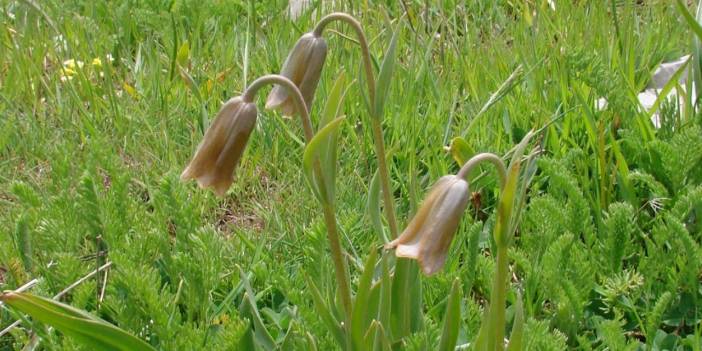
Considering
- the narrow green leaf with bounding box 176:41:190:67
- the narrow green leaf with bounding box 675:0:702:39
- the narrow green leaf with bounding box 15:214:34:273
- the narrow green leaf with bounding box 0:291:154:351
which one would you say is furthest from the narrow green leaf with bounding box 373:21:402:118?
the narrow green leaf with bounding box 176:41:190:67

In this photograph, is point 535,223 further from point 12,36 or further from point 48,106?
point 12,36

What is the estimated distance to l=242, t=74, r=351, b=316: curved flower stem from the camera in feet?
3.69

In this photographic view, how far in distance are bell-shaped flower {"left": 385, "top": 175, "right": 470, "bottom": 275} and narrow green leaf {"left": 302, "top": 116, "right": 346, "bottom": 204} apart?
137 millimetres

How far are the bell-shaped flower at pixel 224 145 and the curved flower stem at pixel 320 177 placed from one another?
24 millimetres

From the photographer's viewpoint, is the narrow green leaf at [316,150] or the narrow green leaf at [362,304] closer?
the narrow green leaf at [316,150]

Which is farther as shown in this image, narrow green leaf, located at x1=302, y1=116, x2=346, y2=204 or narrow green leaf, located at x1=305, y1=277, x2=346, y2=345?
narrow green leaf, located at x1=305, y1=277, x2=346, y2=345

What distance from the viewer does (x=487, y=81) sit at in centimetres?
243

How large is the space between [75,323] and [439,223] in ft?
1.65

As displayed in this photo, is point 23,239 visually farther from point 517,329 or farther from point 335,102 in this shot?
point 517,329

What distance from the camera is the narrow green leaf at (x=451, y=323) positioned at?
45.9 inches

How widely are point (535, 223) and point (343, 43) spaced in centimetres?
99

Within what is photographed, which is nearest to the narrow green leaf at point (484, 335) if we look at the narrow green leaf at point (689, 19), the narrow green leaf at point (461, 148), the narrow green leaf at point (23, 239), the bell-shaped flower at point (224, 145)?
the narrow green leaf at point (461, 148)

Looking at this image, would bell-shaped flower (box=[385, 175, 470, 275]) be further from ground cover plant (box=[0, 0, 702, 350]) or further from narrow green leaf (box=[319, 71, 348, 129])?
narrow green leaf (box=[319, 71, 348, 129])

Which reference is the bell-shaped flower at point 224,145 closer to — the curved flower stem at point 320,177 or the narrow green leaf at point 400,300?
the curved flower stem at point 320,177
